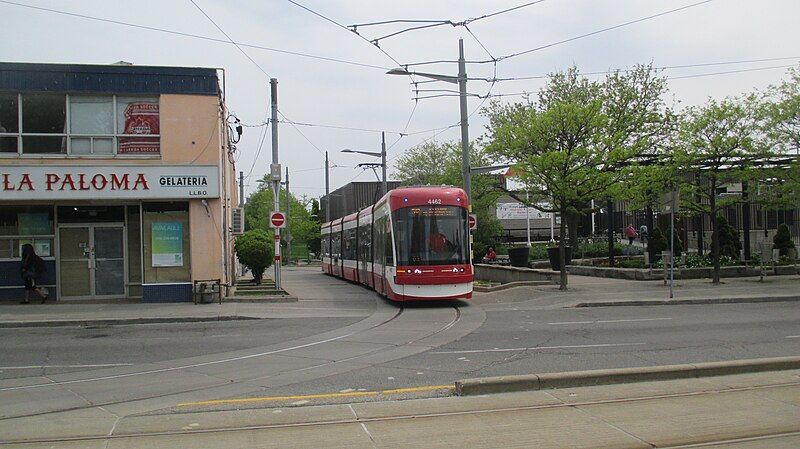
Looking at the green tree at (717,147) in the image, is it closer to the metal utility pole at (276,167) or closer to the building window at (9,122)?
the metal utility pole at (276,167)

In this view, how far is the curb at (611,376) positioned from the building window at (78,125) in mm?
15518

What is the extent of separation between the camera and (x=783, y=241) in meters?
31.5

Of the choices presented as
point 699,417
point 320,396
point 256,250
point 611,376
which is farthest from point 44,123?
point 699,417

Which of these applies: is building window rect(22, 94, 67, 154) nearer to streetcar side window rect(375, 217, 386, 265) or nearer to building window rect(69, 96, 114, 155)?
building window rect(69, 96, 114, 155)

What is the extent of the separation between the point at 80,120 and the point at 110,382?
13.0m

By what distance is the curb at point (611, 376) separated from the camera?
8922 millimetres

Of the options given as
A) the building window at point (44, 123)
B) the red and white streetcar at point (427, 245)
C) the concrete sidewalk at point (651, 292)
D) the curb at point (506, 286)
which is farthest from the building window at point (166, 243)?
the curb at point (506, 286)

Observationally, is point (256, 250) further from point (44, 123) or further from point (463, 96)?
point (463, 96)

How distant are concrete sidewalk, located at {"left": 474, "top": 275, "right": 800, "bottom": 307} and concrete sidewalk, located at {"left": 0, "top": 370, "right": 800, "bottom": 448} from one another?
1225cm

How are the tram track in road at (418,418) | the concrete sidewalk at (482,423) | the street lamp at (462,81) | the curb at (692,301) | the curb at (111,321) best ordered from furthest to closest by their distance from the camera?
the street lamp at (462,81), the curb at (692,301), the curb at (111,321), the tram track in road at (418,418), the concrete sidewalk at (482,423)

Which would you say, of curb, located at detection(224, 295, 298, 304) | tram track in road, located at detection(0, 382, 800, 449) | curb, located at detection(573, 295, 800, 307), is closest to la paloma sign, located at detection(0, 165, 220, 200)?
curb, located at detection(224, 295, 298, 304)

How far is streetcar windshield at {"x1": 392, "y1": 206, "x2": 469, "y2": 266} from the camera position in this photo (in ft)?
65.1


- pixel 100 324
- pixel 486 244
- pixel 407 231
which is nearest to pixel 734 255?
pixel 486 244

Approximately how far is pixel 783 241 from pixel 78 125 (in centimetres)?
2842
